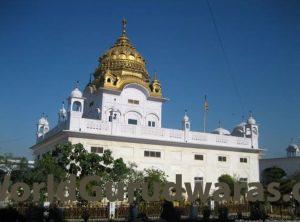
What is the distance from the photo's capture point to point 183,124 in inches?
1238

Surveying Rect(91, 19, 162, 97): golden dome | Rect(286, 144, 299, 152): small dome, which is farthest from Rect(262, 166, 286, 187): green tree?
Rect(91, 19, 162, 97): golden dome

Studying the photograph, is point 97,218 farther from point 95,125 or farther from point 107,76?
point 107,76

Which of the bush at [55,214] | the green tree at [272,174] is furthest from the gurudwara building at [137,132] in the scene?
the bush at [55,214]

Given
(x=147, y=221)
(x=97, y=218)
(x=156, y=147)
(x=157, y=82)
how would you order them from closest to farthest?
(x=147, y=221), (x=97, y=218), (x=156, y=147), (x=157, y=82)

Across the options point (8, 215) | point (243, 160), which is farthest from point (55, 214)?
point (243, 160)

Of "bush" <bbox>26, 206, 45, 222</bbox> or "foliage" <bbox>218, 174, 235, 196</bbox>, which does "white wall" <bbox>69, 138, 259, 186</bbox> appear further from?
"bush" <bbox>26, 206, 45, 222</bbox>

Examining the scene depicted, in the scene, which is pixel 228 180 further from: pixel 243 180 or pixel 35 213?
pixel 35 213

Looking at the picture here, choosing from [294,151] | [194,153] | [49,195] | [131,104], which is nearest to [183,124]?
[194,153]

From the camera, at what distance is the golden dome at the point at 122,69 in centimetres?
3300

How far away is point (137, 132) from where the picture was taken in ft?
94.7

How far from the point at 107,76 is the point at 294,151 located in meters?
27.3

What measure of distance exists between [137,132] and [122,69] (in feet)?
24.8

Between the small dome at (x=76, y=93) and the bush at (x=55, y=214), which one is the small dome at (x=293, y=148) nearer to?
the small dome at (x=76, y=93)

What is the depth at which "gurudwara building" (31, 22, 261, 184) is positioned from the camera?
1089 inches
